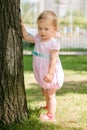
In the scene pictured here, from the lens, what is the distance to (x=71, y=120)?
18.4 ft

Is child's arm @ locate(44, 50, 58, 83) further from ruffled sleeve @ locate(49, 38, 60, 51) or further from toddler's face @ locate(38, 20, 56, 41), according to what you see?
toddler's face @ locate(38, 20, 56, 41)

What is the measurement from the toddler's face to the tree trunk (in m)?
0.41

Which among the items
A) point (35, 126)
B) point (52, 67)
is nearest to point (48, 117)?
point (35, 126)

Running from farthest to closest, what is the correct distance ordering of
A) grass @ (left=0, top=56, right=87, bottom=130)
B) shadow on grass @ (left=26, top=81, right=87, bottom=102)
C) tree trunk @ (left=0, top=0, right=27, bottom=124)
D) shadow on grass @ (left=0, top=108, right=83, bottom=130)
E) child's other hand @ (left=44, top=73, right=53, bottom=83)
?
shadow on grass @ (left=26, top=81, right=87, bottom=102) → child's other hand @ (left=44, top=73, right=53, bottom=83) → grass @ (left=0, top=56, right=87, bottom=130) → shadow on grass @ (left=0, top=108, right=83, bottom=130) → tree trunk @ (left=0, top=0, right=27, bottom=124)

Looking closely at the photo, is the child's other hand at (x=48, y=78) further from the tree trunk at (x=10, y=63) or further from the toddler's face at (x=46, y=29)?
the toddler's face at (x=46, y=29)

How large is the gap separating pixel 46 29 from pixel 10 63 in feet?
2.31

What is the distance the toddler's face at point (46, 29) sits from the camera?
546 centimetres

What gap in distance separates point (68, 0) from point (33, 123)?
25.6 meters

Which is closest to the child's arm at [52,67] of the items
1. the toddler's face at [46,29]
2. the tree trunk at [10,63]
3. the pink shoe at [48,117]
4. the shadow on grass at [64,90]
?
the toddler's face at [46,29]

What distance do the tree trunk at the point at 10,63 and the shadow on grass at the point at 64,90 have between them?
1909 mm

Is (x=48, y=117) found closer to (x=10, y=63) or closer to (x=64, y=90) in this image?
(x=10, y=63)

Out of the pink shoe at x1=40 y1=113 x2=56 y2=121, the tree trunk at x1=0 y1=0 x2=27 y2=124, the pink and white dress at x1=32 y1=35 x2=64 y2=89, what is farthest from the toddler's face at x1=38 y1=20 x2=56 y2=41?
the pink shoe at x1=40 y1=113 x2=56 y2=121

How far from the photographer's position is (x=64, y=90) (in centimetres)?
816

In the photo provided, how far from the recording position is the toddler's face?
5.46 metres
